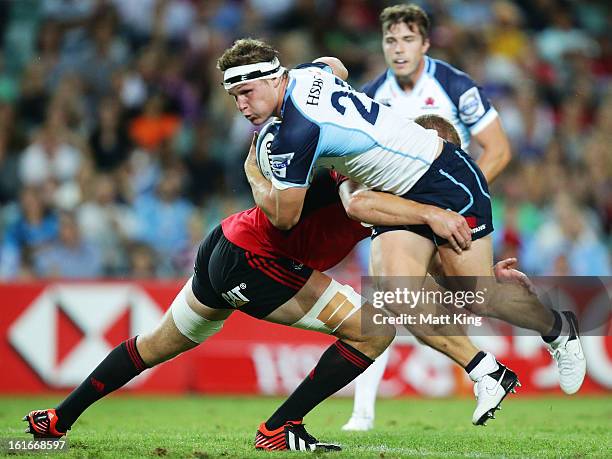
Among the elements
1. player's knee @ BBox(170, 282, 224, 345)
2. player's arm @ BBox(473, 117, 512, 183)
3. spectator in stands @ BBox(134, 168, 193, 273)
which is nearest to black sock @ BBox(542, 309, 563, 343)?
player's arm @ BBox(473, 117, 512, 183)

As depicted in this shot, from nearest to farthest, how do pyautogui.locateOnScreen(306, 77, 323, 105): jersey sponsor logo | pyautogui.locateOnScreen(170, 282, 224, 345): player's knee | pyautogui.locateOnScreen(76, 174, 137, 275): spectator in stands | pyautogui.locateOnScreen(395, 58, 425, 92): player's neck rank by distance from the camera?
pyautogui.locateOnScreen(306, 77, 323, 105): jersey sponsor logo < pyautogui.locateOnScreen(170, 282, 224, 345): player's knee < pyautogui.locateOnScreen(395, 58, 425, 92): player's neck < pyautogui.locateOnScreen(76, 174, 137, 275): spectator in stands

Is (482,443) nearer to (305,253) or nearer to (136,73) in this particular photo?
(305,253)

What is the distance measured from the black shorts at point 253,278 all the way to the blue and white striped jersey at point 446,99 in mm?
2412

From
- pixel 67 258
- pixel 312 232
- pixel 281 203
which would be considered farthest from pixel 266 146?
pixel 67 258

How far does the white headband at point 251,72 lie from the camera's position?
6.14 m

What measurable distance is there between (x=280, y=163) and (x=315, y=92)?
0.50 meters

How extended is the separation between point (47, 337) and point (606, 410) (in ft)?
19.3

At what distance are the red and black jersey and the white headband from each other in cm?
84

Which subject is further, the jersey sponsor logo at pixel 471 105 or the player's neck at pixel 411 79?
the player's neck at pixel 411 79

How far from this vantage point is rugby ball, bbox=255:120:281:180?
6.25 metres

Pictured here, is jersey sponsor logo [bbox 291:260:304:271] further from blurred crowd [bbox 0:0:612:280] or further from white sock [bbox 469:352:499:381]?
blurred crowd [bbox 0:0:612:280]

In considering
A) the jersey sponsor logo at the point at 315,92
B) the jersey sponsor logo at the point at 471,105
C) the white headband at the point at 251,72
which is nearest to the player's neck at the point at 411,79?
the jersey sponsor logo at the point at 471,105

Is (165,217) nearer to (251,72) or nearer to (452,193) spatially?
(452,193)

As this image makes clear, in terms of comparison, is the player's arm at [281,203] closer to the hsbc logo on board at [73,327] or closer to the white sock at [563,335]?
the white sock at [563,335]
